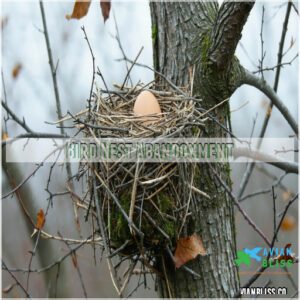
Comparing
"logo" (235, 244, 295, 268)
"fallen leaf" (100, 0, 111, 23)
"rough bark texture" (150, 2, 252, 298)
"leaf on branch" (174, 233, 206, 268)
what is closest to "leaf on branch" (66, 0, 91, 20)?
"fallen leaf" (100, 0, 111, 23)

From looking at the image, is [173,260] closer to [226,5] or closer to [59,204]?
[226,5]

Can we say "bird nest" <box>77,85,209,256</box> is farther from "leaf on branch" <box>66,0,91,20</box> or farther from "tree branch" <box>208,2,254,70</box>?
"leaf on branch" <box>66,0,91,20</box>

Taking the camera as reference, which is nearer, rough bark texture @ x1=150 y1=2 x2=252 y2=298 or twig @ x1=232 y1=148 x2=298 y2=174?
rough bark texture @ x1=150 y1=2 x2=252 y2=298

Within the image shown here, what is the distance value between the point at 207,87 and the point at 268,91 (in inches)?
25.5

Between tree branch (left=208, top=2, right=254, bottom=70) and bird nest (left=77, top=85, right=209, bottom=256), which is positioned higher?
tree branch (left=208, top=2, right=254, bottom=70)

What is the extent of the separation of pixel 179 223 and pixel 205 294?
447mm

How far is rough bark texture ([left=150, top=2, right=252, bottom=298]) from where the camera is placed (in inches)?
113

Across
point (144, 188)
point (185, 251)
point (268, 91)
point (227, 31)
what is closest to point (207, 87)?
point (227, 31)

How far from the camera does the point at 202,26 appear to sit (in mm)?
3092

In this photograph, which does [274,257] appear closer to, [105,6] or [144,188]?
[144,188]

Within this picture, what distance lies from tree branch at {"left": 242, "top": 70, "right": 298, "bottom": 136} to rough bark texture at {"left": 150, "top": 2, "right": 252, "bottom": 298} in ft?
0.34

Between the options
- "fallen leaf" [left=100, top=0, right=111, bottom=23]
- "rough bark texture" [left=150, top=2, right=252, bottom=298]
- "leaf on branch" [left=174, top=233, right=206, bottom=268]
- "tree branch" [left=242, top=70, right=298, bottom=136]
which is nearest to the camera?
"fallen leaf" [left=100, top=0, right=111, bottom=23]

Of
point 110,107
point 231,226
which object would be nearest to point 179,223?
point 231,226

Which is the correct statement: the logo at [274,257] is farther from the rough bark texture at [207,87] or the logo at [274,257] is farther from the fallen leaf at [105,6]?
the fallen leaf at [105,6]
